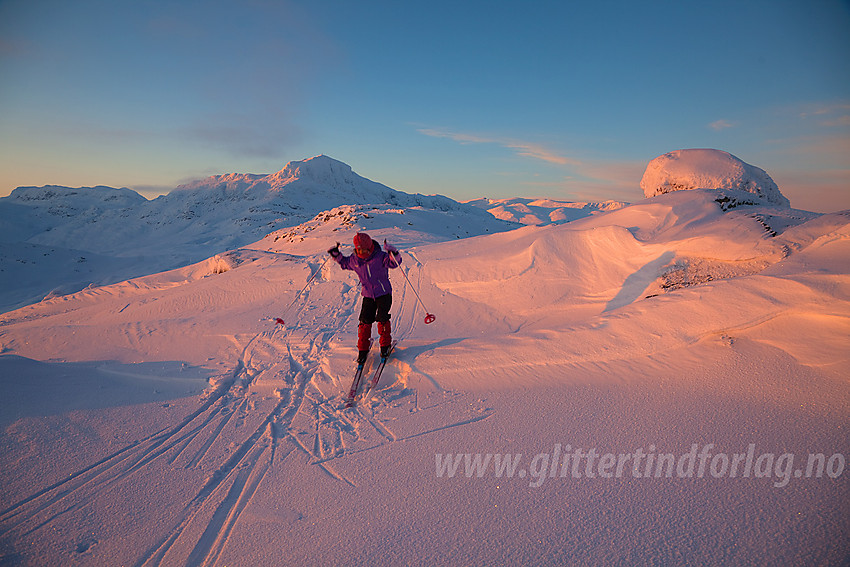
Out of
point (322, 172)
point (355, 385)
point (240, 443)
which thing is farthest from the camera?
point (322, 172)

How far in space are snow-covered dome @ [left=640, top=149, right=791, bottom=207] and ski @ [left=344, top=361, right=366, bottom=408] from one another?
383 inches

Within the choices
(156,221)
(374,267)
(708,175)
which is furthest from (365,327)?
(156,221)

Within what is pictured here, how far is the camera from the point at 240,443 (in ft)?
12.8

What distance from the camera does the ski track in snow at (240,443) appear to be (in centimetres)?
285

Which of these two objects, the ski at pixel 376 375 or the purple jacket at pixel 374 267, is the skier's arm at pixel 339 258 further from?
the ski at pixel 376 375

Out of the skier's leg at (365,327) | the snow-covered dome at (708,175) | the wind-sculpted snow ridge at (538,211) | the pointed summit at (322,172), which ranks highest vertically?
the pointed summit at (322,172)

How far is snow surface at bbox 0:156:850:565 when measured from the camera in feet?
8.43

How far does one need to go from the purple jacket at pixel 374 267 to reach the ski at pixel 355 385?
0.96 metres

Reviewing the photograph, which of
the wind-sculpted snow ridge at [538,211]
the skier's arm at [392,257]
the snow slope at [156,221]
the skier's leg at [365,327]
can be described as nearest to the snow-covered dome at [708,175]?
the skier's arm at [392,257]

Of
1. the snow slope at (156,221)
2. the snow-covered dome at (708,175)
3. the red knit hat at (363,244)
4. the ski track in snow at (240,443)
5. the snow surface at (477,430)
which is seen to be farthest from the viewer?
the snow slope at (156,221)

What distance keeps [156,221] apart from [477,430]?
67813 millimetres

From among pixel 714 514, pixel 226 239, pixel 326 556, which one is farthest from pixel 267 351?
pixel 226 239

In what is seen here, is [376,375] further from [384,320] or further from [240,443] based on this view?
[240,443]

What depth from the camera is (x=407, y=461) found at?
11.2 feet
